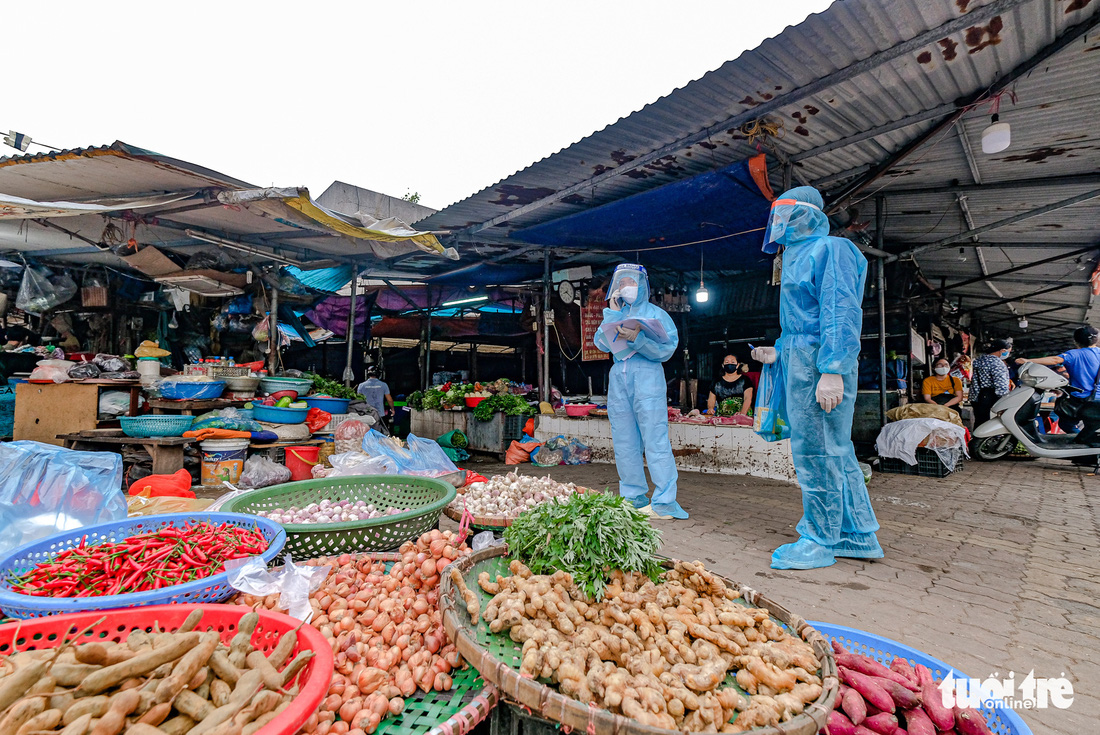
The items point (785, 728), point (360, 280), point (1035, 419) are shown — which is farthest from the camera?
point (360, 280)

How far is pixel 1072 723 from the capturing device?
1896 mm

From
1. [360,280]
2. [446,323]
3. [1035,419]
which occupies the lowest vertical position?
[1035,419]

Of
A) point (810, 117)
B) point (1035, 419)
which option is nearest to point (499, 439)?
point (810, 117)

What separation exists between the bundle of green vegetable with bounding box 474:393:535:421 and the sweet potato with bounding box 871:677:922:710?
804cm

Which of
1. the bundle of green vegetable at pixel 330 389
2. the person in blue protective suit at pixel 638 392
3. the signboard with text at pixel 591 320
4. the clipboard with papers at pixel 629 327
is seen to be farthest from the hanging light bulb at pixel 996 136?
the bundle of green vegetable at pixel 330 389

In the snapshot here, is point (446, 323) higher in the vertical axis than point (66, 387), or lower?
higher

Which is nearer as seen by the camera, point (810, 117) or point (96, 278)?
point (810, 117)

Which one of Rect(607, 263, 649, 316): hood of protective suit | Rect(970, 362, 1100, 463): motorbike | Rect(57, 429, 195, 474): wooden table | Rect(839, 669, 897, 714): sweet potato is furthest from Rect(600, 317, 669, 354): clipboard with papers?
Rect(970, 362, 1100, 463): motorbike

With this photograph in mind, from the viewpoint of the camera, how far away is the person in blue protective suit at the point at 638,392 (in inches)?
202

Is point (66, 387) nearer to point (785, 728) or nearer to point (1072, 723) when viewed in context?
point (785, 728)

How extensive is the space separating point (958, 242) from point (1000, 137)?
383cm

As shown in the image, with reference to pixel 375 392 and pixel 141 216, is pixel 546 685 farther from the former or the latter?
pixel 375 392

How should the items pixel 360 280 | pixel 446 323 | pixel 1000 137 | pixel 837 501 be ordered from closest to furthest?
pixel 837 501 < pixel 1000 137 < pixel 360 280 < pixel 446 323

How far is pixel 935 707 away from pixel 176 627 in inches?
101
